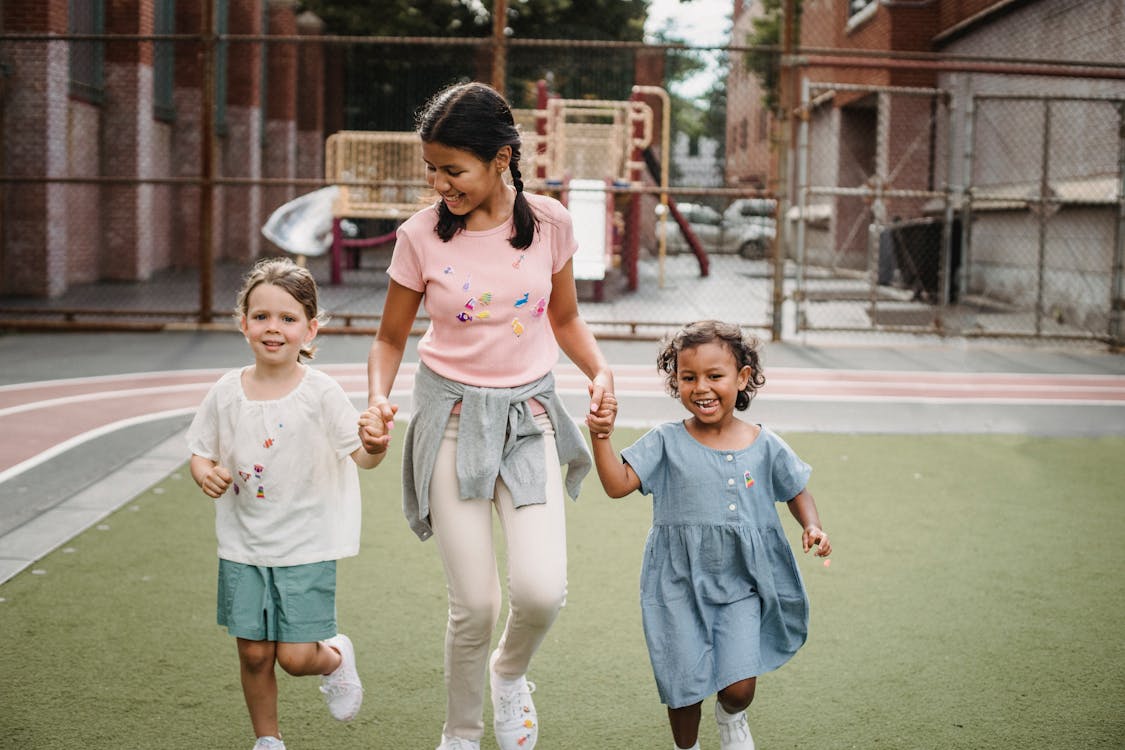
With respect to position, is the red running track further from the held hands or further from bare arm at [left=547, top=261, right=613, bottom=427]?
the held hands

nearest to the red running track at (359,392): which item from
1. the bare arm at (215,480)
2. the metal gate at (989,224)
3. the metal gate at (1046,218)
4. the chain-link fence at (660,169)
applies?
the chain-link fence at (660,169)

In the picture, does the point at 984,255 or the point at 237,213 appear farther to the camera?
the point at 237,213

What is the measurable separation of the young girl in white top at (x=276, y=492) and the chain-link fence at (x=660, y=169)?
7.62m

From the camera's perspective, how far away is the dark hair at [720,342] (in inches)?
137

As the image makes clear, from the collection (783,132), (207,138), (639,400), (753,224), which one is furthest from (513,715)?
(753,224)

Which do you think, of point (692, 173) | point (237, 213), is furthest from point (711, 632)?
point (237, 213)

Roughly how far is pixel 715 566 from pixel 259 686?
1.24 metres

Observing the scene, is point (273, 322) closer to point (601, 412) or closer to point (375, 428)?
point (375, 428)

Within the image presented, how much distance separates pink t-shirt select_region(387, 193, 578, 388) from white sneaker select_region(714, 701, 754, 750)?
1020 mm

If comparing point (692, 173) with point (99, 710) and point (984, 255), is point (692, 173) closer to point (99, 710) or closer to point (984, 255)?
point (984, 255)

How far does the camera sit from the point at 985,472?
7516 millimetres

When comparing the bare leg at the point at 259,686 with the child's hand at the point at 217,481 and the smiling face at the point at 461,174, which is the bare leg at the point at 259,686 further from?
the smiling face at the point at 461,174

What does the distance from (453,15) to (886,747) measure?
33.5 metres

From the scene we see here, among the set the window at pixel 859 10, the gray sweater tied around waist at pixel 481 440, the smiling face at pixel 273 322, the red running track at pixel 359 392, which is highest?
the window at pixel 859 10
